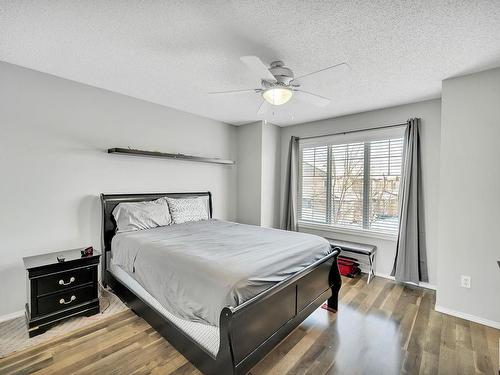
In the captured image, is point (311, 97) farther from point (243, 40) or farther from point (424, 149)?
point (424, 149)

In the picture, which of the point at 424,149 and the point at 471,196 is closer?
the point at 471,196

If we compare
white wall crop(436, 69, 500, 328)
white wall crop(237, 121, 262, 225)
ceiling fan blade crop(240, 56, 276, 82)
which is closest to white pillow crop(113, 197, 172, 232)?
white wall crop(237, 121, 262, 225)

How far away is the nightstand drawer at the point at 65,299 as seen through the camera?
7.53 ft

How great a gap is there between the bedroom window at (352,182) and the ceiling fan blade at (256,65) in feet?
8.36

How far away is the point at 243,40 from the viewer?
1.98 m

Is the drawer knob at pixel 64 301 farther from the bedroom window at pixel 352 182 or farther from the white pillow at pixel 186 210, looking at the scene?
the bedroom window at pixel 352 182

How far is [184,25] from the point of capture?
182 centimetres

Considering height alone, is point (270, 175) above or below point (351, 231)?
above

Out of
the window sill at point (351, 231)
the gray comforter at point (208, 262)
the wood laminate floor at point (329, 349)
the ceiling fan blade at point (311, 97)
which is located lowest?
the wood laminate floor at point (329, 349)

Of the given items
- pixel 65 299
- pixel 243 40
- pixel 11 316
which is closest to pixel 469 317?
pixel 243 40

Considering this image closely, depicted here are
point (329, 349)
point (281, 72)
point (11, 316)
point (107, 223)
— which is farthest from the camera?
point (107, 223)

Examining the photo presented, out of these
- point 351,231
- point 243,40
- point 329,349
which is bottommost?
point 329,349

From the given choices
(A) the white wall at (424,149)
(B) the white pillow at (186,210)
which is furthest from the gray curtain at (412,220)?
(B) the white pillow at (186,210)

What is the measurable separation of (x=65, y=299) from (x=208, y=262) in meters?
1.65
